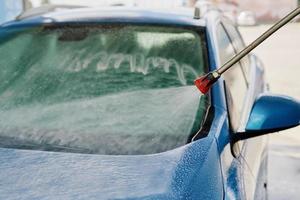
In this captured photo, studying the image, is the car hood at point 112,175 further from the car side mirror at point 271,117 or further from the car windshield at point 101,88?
the car side mirror at point 271,117

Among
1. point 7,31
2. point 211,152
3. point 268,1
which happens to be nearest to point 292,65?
point 7,31

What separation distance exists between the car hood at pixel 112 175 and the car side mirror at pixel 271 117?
32 centimetres

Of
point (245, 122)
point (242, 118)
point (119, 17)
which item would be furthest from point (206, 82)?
point (119, 17)

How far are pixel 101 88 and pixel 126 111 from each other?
0.97 ft

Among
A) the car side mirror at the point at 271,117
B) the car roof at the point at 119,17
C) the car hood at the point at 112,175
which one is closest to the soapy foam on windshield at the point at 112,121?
the car hood at the point at 112,175

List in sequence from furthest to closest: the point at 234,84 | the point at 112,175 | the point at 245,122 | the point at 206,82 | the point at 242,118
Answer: the point at 234,84, the point at 242,118, the point at 245,122, the point at 206,82, the point at 112,175

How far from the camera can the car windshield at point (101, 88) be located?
8.29 feet

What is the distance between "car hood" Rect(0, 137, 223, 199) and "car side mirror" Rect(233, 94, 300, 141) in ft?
1.04

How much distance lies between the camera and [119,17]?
3395 mm

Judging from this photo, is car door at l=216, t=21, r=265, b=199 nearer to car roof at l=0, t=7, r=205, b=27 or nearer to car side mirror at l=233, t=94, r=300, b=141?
car side mirror at l=233, t=94, r=300, b=141

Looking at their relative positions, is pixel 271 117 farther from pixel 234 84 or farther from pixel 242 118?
pixel 234 84

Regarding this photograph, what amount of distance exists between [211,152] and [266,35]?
18.7 inches

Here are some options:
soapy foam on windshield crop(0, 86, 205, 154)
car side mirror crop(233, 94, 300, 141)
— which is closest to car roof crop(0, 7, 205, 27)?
soapy foam on windshield crop(0, 86, 205, 154)

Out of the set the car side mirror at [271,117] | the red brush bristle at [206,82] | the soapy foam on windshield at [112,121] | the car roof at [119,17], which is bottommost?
the car side mirror at [271,117]
